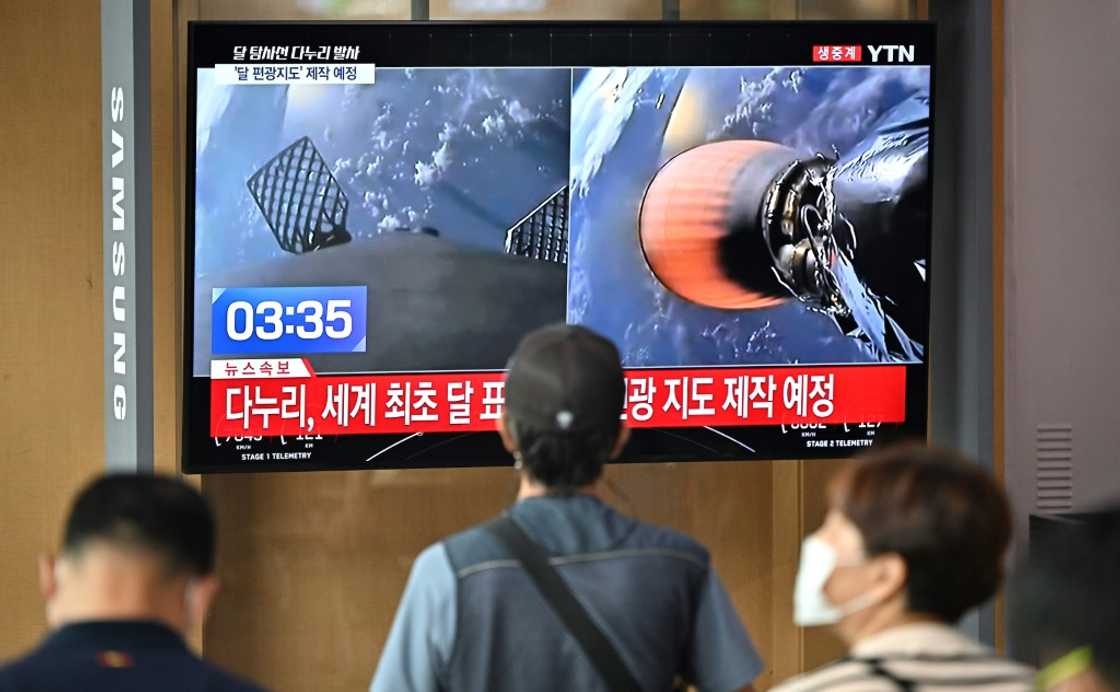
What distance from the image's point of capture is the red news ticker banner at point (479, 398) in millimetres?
4133

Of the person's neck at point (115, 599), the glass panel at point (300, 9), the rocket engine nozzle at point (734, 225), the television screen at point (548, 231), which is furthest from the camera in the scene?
the glass panel at point (300, 9)

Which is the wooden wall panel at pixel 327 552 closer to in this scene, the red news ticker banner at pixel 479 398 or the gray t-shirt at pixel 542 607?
the red news ticker banner at pixel 479 398

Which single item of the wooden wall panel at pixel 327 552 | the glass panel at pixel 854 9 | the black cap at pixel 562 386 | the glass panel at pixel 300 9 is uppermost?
the glass panel at pixel 854 9

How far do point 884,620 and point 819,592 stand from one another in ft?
0.37

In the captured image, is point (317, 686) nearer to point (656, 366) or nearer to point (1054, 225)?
point (656, 366)

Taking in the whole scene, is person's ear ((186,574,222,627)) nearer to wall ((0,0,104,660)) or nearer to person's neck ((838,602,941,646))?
person's neck ((838,602,941,646))

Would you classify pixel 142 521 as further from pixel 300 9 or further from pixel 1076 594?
pixel 300 9

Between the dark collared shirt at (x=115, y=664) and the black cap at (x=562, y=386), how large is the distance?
25.8 inches

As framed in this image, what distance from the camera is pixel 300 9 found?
4.50m

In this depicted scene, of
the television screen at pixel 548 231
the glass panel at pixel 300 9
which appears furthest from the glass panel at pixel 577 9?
the television screen at pixel 548 231

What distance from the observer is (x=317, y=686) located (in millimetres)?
4719

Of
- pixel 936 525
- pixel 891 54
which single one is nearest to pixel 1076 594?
pixel 936 525

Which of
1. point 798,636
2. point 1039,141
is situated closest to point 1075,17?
point 1039,141

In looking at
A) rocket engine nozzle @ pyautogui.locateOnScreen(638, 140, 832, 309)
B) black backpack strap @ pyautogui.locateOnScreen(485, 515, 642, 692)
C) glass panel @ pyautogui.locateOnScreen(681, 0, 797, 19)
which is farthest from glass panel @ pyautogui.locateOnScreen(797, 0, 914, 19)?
black backpack strap @ pyautogui.locateOnScreen(485, 515, 642, 692)
